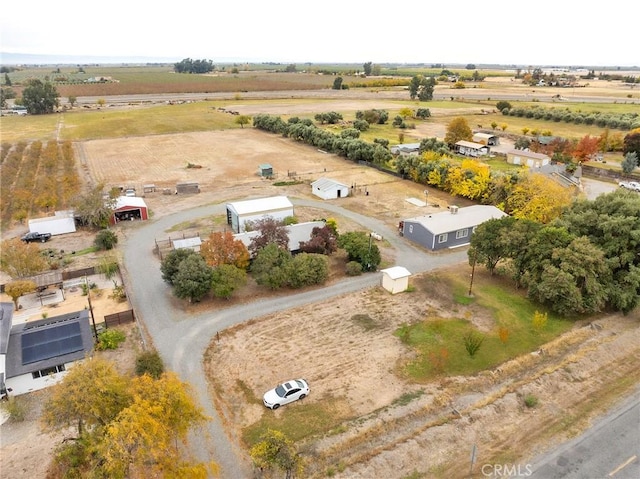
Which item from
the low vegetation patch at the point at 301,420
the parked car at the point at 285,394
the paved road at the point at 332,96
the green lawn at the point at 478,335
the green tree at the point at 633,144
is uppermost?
the paved road at the point at 332,96

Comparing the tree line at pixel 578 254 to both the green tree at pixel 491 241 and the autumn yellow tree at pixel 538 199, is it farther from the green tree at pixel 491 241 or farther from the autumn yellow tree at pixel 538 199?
the autumn yellow tree at pixel 538 199

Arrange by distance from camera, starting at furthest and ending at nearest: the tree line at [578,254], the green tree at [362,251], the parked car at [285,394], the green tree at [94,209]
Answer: the green tree at [94,209] < the green tree at [362,251] < the tree line at [578,254] < the parked car at [285,394]

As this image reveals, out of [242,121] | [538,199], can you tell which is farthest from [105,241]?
[242,121]

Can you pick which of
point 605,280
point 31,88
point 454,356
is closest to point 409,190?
point 605,280

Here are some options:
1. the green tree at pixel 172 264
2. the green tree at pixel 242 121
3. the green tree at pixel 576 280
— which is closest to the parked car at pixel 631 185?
the green tree at pixel 576 280

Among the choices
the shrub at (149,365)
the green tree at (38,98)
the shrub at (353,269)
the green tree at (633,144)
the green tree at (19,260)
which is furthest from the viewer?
the green tree at (38,98)

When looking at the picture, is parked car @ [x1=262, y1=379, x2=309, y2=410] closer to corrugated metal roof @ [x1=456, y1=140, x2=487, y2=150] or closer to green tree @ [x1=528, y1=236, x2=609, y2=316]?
green tree @ [x1=528, y1=236, x2=609, y2=316]

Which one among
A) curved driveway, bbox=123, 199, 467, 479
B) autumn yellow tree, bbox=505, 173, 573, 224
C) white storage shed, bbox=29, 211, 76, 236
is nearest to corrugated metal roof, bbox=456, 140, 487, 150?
autumn yellow tree, bbox=505, 173, 573, 224
